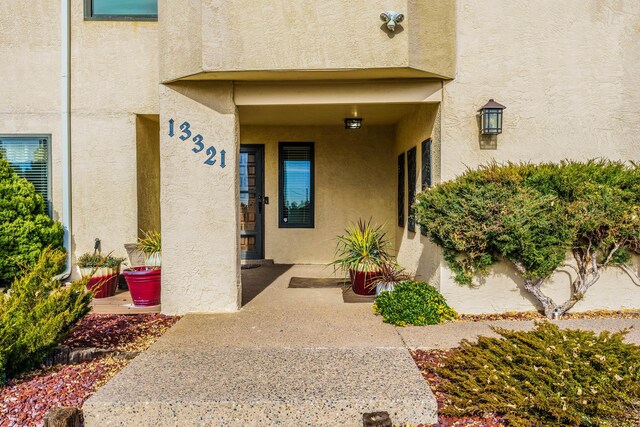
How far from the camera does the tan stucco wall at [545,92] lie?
523cm

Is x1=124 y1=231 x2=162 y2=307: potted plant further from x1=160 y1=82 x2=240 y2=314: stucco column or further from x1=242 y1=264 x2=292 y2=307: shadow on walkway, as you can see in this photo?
x1=242 y1=264 x2=292 y2=307: shadow on walkway

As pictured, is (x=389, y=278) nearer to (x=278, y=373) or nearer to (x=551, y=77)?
(x=278, y=373)

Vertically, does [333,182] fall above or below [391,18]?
below

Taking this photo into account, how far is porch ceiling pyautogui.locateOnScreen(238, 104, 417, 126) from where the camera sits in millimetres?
6422

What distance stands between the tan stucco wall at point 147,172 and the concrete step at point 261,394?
13.4 feet

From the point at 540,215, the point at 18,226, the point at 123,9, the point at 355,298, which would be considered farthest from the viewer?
the point at 123,9

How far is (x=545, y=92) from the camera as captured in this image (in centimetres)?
527

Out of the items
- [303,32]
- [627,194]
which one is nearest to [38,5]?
Answer: [303,32]

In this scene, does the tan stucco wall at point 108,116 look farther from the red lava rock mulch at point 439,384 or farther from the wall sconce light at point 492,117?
the red lava rock mulch at point 439,384

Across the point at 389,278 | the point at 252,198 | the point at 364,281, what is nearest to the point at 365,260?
the point at 364,281

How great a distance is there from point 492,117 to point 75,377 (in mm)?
4906

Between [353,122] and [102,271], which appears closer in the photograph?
[102,271]

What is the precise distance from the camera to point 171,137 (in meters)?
5.43

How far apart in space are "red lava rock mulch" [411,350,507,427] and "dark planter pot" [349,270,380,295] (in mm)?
2206
